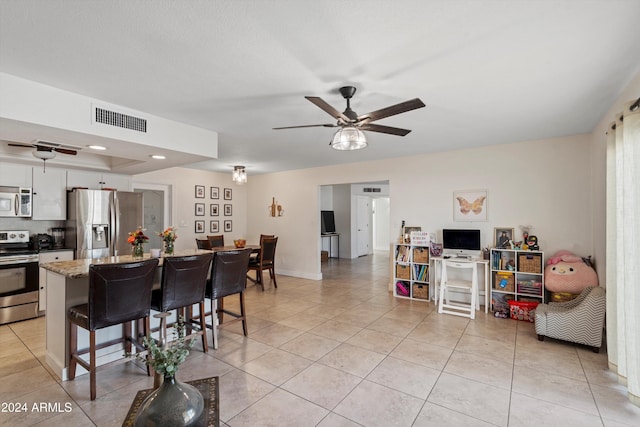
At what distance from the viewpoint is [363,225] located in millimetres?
10266

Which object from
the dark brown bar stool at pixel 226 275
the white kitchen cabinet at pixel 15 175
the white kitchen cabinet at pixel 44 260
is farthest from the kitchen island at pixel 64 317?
the white kitchen cabinet at pixel 15 175

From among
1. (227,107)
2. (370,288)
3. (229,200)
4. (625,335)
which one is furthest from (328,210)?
(625,335)

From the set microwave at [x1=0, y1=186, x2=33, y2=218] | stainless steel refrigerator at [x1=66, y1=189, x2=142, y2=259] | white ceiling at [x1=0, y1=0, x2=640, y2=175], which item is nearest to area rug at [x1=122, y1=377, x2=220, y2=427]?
white ceiling at [x1=0, y1=0, x2=640, y2=175]

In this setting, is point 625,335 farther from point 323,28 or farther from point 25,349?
point 25,349

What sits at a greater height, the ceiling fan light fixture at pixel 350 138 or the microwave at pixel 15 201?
the ceiling fan light fixture at pixel 350 138

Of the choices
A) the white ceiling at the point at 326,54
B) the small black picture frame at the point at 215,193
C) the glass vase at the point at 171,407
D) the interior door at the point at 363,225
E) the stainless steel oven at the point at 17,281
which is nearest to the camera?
the glass vase at the point at 171,407

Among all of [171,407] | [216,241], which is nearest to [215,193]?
[216,241]

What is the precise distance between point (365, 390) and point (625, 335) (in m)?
1.97

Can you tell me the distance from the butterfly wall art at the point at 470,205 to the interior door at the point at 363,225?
5134mm

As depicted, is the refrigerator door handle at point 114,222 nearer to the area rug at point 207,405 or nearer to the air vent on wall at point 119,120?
the air vent on wall at point 119,120

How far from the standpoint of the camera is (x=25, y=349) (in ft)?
10.3

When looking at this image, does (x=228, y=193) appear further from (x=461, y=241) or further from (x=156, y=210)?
(x=461, y=241)

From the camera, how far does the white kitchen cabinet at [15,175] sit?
4.08 meters

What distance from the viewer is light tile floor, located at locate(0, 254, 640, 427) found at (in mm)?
2076
